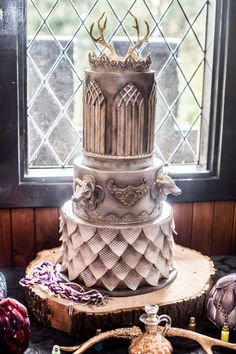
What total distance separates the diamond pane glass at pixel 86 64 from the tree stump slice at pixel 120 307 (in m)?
0.48

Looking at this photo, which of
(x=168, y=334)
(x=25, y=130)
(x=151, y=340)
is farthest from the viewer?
(x=25, y=130)

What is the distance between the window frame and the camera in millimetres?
1748

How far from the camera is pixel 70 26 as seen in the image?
1845 mm

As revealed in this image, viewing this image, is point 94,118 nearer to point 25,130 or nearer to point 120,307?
point 25,130

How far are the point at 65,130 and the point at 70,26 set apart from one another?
0.33 metres

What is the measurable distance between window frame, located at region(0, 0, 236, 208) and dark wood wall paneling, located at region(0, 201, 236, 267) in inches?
1.4

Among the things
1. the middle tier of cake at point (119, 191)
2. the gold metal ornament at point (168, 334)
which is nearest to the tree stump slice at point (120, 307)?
the gold metal ornament at point (168, 334)

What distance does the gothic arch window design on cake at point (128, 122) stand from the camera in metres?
1.48

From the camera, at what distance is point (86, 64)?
6.18 ft

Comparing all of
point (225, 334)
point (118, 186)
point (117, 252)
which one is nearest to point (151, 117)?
point (118, 186)

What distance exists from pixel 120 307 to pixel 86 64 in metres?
0.80

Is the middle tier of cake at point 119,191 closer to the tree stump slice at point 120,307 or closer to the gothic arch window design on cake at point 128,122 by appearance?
the gothic arch window design on cake at point 128,122

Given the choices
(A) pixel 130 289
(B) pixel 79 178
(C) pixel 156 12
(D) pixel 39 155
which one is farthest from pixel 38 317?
(C) pixel 156 12

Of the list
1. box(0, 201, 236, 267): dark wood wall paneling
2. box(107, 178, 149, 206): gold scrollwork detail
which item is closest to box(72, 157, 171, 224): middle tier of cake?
box(107, 178, 149, 206): gold scrollwork detail
